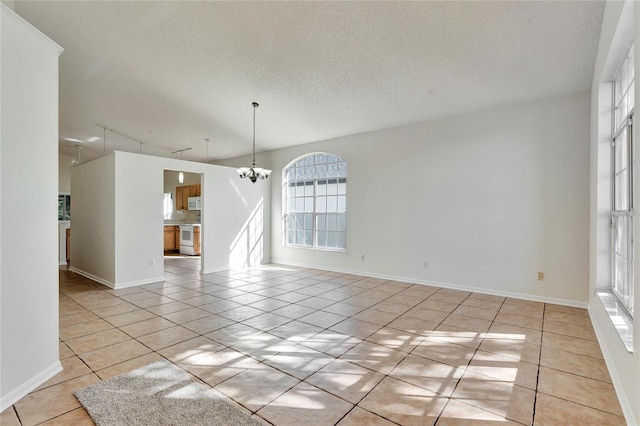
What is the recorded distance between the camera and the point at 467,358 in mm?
2578

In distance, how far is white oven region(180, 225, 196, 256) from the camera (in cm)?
878

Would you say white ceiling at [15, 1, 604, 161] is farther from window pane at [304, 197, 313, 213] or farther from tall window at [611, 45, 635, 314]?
window pane at [304, 197, 313, 213]

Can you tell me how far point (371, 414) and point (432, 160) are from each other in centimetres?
423

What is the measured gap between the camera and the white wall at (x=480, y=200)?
4.02 meters

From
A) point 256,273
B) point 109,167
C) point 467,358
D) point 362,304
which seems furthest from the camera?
point 256,273

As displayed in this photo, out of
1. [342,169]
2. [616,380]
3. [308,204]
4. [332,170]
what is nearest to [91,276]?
[308,204]

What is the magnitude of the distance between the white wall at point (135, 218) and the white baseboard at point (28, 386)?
2844 mm

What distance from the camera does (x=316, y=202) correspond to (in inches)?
271

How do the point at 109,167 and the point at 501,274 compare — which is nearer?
the point at 501,274

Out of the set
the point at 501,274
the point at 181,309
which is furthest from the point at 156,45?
the point at 501,274

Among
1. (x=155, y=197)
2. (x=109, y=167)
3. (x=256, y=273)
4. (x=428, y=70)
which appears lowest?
(x=256, y=273)

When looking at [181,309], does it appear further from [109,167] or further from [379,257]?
[379,257]

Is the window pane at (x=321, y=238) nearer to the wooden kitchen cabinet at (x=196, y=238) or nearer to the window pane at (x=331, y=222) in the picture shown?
the window pane at (x=331, y=222)

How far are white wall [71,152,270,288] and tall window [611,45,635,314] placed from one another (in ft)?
19.7
